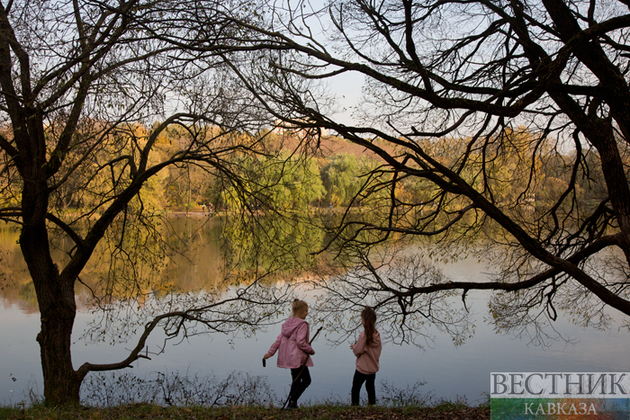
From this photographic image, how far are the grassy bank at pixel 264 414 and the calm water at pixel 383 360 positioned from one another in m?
3.42

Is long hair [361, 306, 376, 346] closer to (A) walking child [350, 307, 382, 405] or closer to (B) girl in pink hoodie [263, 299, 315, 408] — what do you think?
(A) walking child [350, 307, 382, 405]

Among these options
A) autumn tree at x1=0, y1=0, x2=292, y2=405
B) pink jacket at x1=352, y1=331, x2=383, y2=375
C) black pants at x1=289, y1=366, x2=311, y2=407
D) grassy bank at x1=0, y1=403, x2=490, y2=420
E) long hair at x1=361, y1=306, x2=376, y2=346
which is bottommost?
grassy bank at x1=0, y1=403, x2=490, y2=420

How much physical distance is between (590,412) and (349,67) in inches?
177

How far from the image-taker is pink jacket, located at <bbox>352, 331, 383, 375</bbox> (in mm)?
5594

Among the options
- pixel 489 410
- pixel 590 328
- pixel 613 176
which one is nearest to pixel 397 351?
pixel 590 328

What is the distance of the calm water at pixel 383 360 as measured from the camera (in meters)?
9.37

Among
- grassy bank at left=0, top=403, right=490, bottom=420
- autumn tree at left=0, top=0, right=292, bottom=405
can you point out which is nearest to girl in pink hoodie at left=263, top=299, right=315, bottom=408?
grassy bank at left=0, top=403, right=490, bottom=420

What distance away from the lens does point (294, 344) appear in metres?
5.48

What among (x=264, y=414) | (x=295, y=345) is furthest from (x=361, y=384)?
(x=264, y=414)

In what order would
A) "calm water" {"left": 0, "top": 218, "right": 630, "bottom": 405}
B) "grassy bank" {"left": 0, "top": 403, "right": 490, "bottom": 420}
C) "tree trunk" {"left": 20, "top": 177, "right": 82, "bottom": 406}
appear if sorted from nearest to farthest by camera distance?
"grassy bank" {"left": 0, "top": 403, "right": 490, "bottom": 420} → "tree trunk" {"left": 20, "top": 177, "right": 82, "bottom": 406} → "calm water" {"left": 0, "top": 218, "right": 630, "bottom": 405}

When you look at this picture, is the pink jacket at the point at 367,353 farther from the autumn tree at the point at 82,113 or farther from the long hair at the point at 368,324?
the autumn tree at the point at 82,113

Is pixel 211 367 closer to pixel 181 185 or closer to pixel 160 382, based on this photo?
pixel 160 382

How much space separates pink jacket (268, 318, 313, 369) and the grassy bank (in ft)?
1.68

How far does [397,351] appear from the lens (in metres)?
11.4
